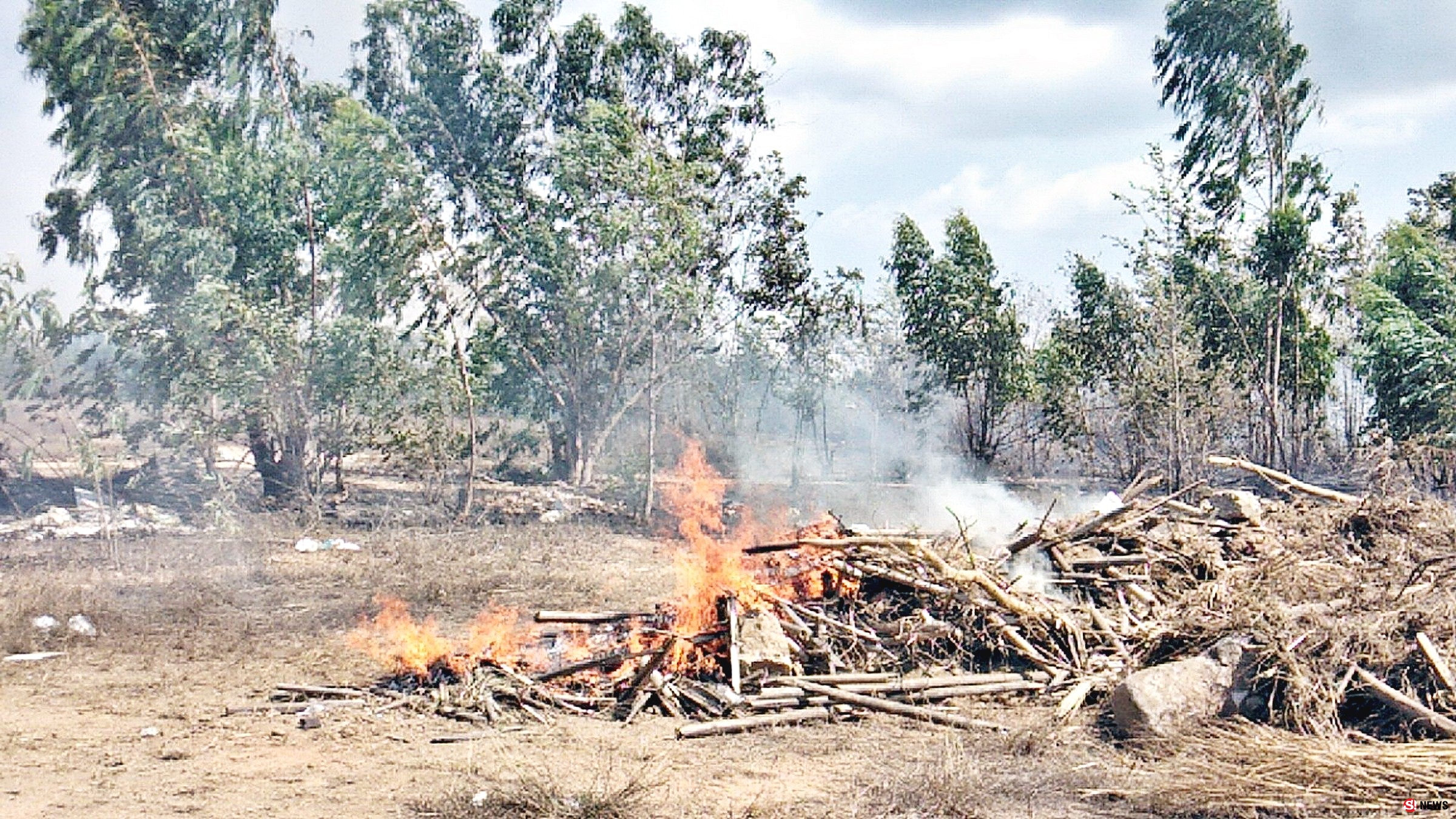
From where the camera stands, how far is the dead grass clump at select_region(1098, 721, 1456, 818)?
5.49 metres

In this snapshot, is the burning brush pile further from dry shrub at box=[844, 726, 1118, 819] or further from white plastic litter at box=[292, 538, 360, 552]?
white plastic litter at box=[292, 538, 360, 552]

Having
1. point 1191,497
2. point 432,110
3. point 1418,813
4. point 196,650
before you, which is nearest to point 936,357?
point 1191,497

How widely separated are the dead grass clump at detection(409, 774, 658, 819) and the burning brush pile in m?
1.44

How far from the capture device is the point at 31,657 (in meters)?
9.57

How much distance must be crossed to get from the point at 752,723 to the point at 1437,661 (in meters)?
4.14

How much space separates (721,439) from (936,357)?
24.4ft

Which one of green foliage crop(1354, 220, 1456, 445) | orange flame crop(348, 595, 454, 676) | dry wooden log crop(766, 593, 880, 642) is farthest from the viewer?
green foliage crop(1354, 220, 1456, 445)

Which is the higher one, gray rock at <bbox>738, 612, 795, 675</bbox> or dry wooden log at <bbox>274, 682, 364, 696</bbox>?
gray rock at <bbox>738, 612, 795, 675</bbox>

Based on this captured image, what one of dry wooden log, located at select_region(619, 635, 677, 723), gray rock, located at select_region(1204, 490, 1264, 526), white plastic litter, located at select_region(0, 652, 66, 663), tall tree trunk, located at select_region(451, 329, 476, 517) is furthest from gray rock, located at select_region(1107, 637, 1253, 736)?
tall tree trunk, located at select_region(451, 329, 476, 517)

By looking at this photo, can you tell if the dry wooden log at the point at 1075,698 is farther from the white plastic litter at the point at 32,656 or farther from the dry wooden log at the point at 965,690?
the white plastic litter at the point at 32,656

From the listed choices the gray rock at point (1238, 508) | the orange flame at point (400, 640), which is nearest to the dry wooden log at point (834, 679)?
the orange flame at point (400, 640)

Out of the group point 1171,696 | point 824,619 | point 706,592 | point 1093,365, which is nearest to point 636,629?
point 706,592

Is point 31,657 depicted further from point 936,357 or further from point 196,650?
point 936,357

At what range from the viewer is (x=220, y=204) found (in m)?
18.1
